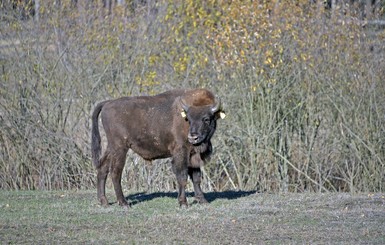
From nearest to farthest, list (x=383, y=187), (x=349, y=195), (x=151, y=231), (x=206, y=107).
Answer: (x=151, y=231), (x=206, y=107), (x=349, y=195), (x=383, y=187)

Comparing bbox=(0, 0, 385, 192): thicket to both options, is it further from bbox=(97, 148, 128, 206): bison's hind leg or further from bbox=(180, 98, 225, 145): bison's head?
bbox=(180, 98, 225, 145): bison's head

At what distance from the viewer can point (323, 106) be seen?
1625 centimetres

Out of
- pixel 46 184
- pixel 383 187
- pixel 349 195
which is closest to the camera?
pixel 349 195

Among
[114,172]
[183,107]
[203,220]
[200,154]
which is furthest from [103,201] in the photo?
[203,220]

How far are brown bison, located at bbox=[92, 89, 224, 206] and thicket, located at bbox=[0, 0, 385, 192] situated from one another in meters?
2.90

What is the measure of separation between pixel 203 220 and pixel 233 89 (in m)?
5.74

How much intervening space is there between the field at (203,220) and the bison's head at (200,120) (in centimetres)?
109

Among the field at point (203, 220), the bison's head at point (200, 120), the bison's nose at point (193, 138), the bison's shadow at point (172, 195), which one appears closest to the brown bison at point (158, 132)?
the bison's head at point (200, 120)

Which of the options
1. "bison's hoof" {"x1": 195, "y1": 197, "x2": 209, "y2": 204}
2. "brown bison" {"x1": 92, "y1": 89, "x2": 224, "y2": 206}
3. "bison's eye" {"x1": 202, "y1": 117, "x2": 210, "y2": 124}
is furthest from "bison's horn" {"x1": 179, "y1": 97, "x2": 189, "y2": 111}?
"bison's hoof" {"x1": 195, "y1": 197, "x2": 209, "y2": 204}

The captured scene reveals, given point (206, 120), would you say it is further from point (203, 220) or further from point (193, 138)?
point (203, 220)

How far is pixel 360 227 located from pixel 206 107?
11.4ft

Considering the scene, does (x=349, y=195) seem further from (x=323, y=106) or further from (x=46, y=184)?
(x=46, y=184)

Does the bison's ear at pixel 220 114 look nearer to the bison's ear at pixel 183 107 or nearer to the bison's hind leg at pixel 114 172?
the bison's ear at pixel 183 107

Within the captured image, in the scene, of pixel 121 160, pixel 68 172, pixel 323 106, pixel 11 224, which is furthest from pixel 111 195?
pixel 323 106
